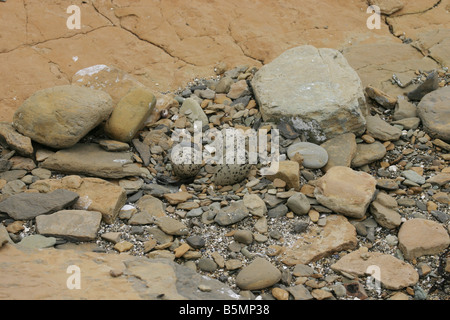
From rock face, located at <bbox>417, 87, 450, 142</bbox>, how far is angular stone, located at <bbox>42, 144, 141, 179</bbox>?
2.37 metres

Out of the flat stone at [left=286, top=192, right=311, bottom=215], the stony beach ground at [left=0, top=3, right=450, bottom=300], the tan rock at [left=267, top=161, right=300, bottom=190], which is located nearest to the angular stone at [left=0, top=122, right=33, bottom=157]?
the stony beach ground at [left=0, top=3, right=450, bottom=300]

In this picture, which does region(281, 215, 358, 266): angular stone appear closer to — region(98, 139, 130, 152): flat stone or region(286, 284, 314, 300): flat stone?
region(286, 284, 314, 300): flat stone

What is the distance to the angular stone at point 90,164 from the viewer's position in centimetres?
359

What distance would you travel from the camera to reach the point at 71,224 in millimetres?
3027

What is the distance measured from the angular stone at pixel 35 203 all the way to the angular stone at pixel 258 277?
1.26 m

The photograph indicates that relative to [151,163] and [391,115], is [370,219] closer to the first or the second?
[391,115]

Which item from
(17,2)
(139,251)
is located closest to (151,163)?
(139,251)

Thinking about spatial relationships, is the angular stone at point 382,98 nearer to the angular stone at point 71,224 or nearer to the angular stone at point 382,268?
the angular stone at point 382,268

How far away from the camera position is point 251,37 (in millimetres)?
5266

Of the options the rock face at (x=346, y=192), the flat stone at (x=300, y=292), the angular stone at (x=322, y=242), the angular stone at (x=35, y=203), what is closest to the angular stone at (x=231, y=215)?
the angular stone at (x=322, y=242)

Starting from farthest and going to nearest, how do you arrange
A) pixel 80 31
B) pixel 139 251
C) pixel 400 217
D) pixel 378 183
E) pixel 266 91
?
pixel 80 31
pixel 266 91
pixel 378 183
pixel 400 217
pixel 139 251

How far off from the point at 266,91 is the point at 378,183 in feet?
4.08

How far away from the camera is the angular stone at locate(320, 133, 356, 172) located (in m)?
3.71

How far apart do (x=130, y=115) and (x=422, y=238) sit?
233 centimetres
